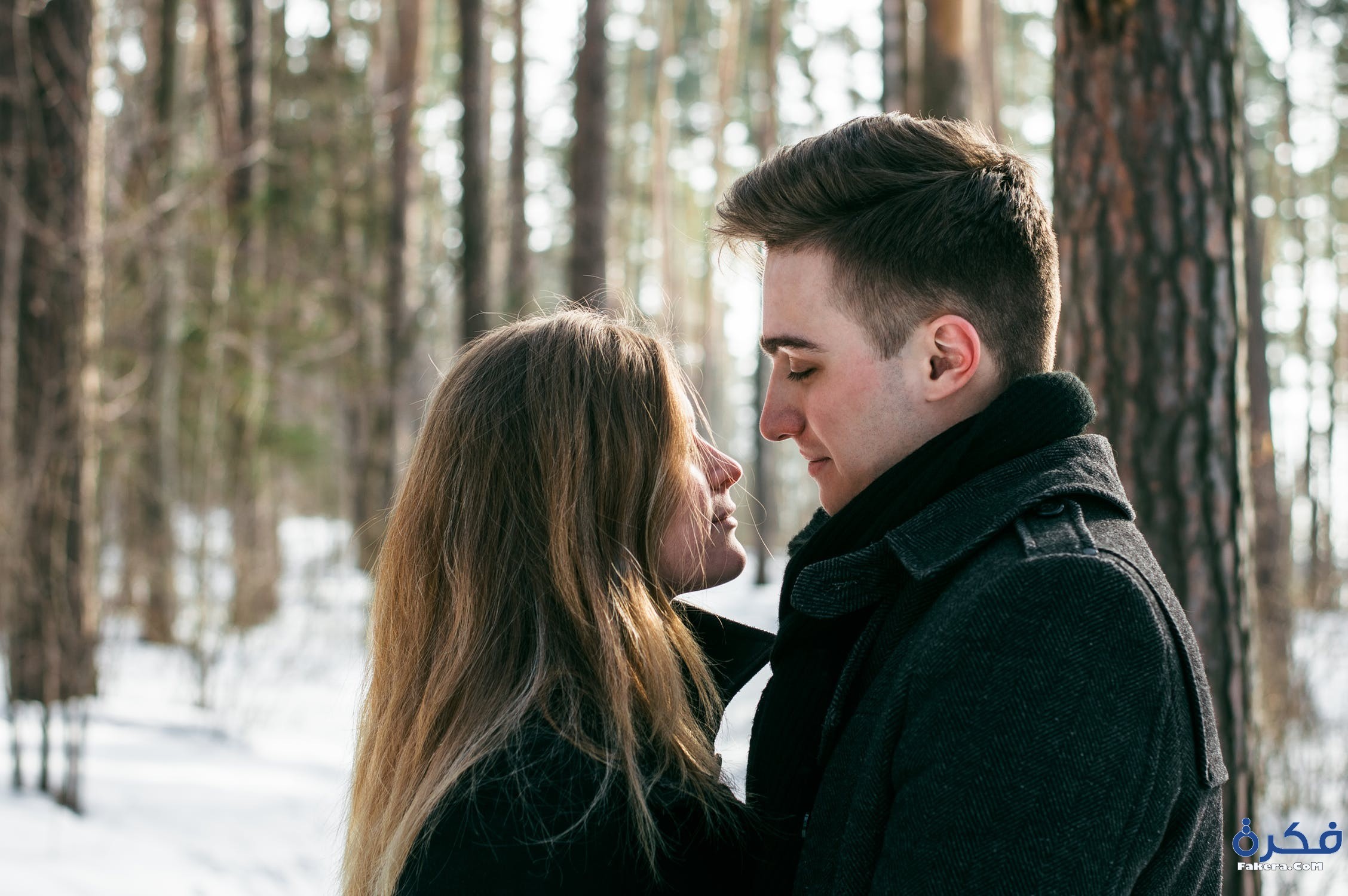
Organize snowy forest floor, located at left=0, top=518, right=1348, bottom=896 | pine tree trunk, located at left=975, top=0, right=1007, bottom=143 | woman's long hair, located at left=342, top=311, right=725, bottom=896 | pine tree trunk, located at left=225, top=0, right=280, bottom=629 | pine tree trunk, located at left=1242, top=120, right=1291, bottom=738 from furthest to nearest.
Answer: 1. pine tree trunk, located at left=975, top=0, right=1007, bottom=143
2. pine tree trunk, located at left=225, top=0, right=280, bottom=629
3. pine tree trunk, located at left=1242, top=120, right=1291, bottom=738
4. snowy forest floor, located at left=0, top=518, right=1348, bottom=896
5. woman's long hair, located at left=342, top=311, right=725, bottom=896

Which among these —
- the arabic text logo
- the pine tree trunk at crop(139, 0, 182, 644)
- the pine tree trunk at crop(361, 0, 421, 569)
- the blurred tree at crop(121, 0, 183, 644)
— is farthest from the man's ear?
the pine tree trunk at crop(361, 0, 421, 569)

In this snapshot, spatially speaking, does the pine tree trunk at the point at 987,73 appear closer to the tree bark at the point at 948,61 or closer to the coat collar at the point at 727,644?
the tree bark at the point at 948,61

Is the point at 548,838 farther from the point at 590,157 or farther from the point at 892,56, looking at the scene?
the point at 892,56

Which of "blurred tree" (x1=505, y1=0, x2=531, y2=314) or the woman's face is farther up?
"blurred tree" (x1=505, y1=0, x2=531, y2=314)

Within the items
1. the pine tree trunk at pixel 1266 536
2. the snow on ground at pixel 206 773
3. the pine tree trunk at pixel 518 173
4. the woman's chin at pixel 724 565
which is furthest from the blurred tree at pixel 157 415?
the pine tree trunk at pixel 518 173

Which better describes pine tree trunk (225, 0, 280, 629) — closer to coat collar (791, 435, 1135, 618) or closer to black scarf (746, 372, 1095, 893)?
black scarf (746, 372, 1095, 893)

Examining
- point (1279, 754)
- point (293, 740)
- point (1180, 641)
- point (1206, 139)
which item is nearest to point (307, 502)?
point (293, 740)

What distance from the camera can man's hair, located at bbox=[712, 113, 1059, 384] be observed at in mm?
1694

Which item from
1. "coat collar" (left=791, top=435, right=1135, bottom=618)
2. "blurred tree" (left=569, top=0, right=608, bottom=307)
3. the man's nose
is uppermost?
"blurred tree" (left=569, top=0, right=608, bottom=307)

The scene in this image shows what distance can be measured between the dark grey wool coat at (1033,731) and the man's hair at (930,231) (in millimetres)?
293

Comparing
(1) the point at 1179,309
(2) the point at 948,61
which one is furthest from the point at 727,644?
(2) the point at 948,61

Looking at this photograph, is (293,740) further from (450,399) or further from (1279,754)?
(450,399)

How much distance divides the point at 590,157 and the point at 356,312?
6111 mm

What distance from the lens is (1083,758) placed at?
50.7 inches
